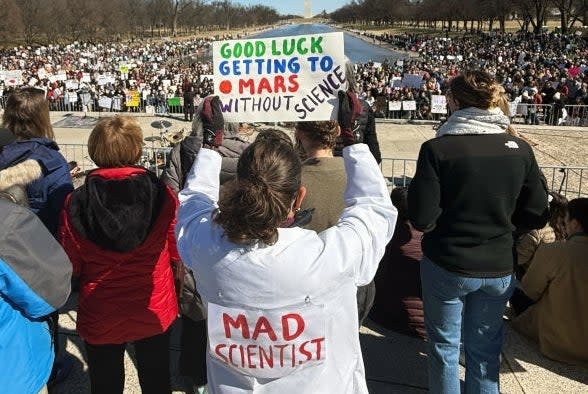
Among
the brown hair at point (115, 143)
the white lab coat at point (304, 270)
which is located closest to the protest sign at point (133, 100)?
the brown hair at point (115, 143)

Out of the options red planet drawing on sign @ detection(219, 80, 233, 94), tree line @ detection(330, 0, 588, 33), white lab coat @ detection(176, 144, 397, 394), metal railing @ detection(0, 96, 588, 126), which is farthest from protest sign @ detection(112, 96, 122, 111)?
tree line @ detection(330, 0, 588, 33)

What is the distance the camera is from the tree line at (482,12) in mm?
66250

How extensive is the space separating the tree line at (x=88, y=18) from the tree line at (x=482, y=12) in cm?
4343

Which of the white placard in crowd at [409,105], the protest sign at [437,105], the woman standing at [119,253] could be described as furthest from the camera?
the white placard in crowd at [409,105]

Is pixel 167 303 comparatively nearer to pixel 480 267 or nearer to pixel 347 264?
pixel 347 264

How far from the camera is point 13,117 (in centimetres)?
334

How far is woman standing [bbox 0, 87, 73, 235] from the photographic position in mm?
3223

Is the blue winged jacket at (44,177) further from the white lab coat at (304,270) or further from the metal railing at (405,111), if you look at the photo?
the metal railing at (405,111)

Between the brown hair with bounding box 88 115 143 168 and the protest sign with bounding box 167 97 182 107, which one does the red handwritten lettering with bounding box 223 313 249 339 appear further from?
the protest sign with bounding box 167 97 182 107

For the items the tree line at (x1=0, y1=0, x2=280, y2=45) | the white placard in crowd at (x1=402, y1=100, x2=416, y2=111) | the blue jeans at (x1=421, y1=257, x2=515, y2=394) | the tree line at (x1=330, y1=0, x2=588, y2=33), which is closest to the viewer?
the blue jeans at (x1=421, y1=257, x2=515, y2=394)

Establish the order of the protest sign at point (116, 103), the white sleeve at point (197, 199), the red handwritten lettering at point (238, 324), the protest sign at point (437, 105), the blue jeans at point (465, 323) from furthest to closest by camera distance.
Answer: the protest sign at point (116, 103), the protest sign at point (437, 105), the blue jeans at point (465, 323), the white sleeve at point (197, 199), the red handwritten lettering at point (238, 324)

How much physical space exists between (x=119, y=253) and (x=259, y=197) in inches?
48.6

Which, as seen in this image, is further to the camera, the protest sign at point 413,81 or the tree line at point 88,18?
the tree line at point 88,18

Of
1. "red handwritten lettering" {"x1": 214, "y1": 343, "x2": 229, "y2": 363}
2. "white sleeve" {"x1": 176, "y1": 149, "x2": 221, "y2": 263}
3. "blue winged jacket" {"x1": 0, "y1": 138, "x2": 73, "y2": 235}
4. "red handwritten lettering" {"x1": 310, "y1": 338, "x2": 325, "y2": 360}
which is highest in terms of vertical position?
"white sleeve" {"x1": 176, "y1": 149, "x2": 221, "y2": 263}
